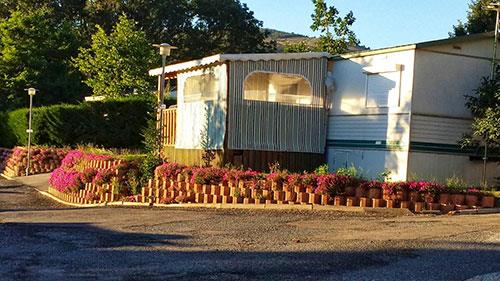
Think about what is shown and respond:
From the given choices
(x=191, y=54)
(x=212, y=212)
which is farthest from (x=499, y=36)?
(x=191, y=54)

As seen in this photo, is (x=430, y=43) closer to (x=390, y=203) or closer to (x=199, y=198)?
(x=390, y=203)

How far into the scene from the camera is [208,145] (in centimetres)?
1770

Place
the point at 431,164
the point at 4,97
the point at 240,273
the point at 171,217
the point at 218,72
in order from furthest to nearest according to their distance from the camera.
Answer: the point at 4,97, the point at 218,72, the point at 431,164, the point at 171,217, the point at 240,273

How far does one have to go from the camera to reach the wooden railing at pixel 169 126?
2012cm

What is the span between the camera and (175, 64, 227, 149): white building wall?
1708cm

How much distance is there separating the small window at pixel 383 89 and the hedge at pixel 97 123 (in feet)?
42.7

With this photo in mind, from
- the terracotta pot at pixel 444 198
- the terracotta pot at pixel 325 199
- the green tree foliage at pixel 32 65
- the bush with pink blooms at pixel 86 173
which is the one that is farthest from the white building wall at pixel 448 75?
the green tree foliage at pixel 32 65

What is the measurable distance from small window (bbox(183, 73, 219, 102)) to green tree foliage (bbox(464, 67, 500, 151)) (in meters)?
6.71

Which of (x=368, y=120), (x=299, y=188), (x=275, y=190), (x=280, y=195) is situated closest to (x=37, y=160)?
(x=368, y=120)

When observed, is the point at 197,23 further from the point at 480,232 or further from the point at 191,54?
Answer: the point at 480,232

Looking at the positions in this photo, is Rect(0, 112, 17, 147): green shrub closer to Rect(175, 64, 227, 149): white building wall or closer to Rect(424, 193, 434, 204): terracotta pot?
Rect(175, 64, 227, 149): white building wall

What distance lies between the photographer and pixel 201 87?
19.0 m

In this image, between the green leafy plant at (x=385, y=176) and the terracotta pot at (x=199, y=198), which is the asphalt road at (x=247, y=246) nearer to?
the terracotta pot at (x=199, y=198)

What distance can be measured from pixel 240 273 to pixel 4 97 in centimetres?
3383
